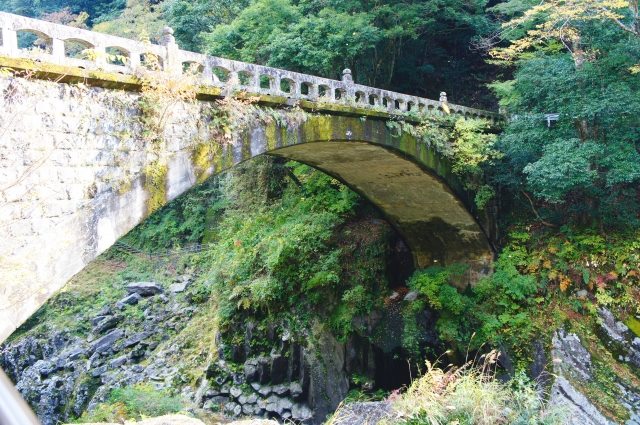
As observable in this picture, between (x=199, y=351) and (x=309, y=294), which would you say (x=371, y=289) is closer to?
(x=309, y=294)

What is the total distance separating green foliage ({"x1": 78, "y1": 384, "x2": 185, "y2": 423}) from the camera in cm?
1061

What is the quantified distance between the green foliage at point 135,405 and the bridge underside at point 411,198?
19.2ft

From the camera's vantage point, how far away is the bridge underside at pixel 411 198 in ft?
35.4

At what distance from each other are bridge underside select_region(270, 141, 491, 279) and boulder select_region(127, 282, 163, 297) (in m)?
9.39

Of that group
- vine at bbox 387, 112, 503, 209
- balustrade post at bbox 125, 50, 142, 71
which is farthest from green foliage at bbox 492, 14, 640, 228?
balustrade post at bbox 125, 50, 142, 71

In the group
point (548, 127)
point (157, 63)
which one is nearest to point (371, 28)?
point (548, 127)

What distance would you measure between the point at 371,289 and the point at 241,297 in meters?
3.23

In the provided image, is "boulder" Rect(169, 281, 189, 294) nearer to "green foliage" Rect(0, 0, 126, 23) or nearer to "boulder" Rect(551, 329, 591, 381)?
"boulder" Rect(551, 329, 591, 381)

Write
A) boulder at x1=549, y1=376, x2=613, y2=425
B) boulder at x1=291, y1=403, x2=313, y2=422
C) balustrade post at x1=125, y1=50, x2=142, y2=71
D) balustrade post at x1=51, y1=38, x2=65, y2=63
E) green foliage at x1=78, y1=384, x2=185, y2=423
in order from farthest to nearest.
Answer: boulder at x1=291, y1=403, x2=313, y2=422
green foliage at x1=78, y1=384, x2=185, y2=423
boulder at x1=549, y1=376, x2=613, y2=425
balustrade post at x1=125, y1=50, x2=142, y2=71
balustrade post at x1=51, y1=38, x2=65, y2=63

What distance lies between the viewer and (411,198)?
13.2 m

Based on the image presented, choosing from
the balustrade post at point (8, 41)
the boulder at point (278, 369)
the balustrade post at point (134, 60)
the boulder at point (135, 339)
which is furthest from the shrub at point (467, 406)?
the boulder at point (135, 339)

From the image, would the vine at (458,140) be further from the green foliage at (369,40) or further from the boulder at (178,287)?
the boulder at (178,287)

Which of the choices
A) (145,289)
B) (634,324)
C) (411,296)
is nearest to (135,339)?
(145,289)

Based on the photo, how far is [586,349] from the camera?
10383 millimetres
